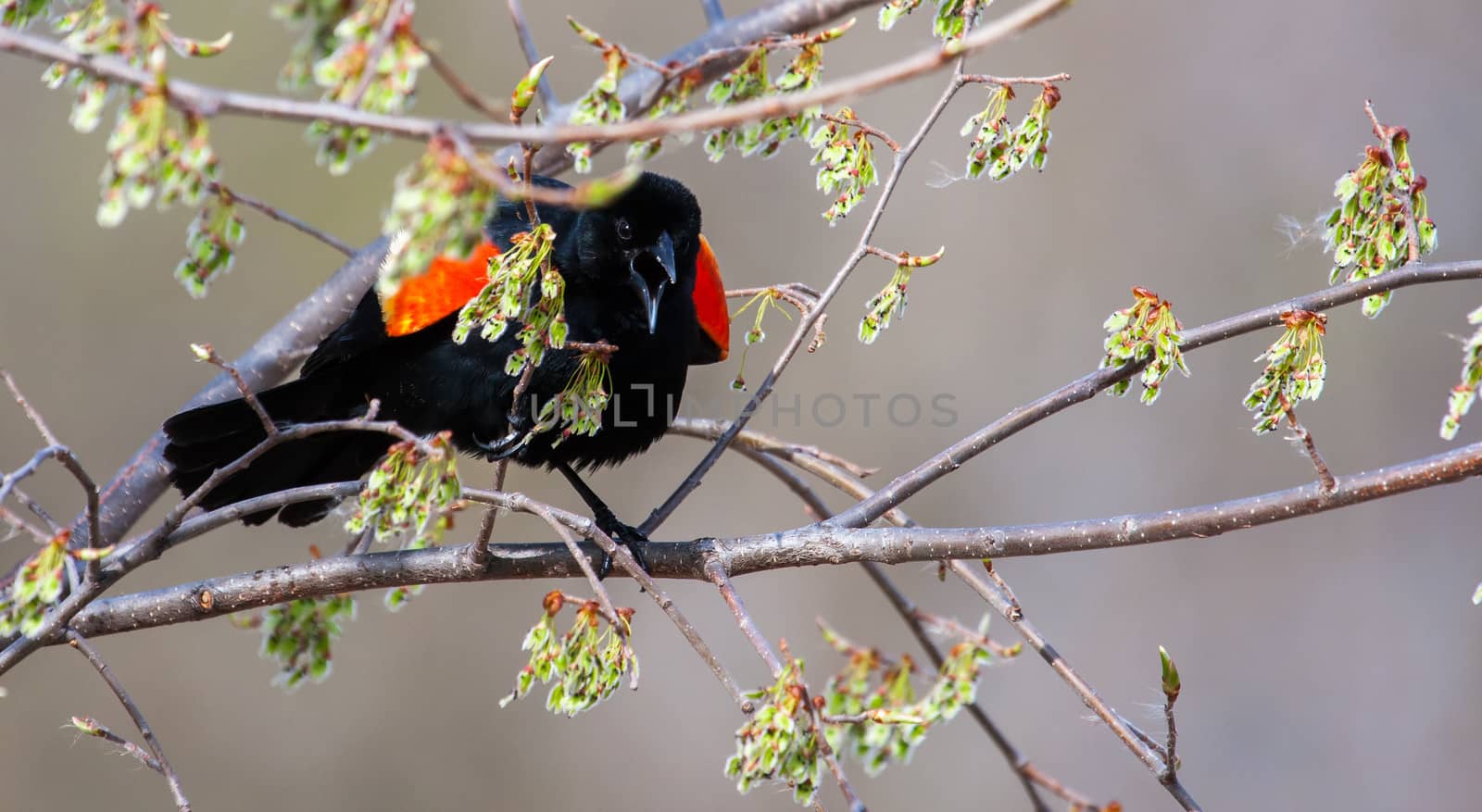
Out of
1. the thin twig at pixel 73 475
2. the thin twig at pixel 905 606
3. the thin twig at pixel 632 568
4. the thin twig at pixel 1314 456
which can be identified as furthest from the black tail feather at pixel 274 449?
the thin twig at pixel 1314 456

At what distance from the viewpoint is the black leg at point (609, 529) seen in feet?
7.73

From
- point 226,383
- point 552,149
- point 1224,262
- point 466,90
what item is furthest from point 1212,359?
point 466,90

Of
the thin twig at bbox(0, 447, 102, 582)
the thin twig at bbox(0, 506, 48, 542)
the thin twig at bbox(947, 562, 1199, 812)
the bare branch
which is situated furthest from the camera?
the bare branch

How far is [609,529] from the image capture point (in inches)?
109

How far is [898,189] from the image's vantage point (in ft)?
16.9

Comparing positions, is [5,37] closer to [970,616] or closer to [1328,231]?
[1328,231]

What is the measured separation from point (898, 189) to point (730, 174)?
2.47 feet

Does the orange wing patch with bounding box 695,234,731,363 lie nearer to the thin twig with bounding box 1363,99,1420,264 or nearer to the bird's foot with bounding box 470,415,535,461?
the bird's foot with bounding box 470,415,535,461

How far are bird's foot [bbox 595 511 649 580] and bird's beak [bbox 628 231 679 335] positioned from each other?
18.3 inches

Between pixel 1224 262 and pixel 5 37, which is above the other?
pixel 1224 262

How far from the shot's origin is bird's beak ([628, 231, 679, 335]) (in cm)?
262

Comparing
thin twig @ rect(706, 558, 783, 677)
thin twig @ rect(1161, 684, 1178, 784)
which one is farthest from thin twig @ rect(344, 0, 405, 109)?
thin twig @ rect(1161, 684, 1178, 784)

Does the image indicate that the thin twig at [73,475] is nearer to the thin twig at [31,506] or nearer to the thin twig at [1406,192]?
the thin twig at [31,506]

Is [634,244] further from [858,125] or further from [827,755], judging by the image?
[827,755]
